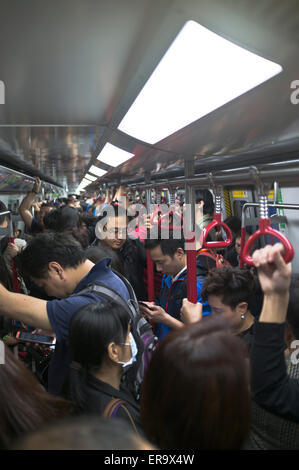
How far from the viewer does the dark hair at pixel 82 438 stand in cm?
53

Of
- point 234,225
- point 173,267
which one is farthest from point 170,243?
point 234,225

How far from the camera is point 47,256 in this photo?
86.5 inches

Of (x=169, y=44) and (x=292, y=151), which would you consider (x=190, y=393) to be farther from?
(x=292, y=151)

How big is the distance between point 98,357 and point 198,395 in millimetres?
812

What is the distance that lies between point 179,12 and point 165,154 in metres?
1.92

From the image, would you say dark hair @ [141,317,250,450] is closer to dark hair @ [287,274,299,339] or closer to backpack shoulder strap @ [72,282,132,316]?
dark hair @ [287,274,299,339]

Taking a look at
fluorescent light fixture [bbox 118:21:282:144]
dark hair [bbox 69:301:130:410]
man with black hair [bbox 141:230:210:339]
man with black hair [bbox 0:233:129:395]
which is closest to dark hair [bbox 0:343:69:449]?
dark hair [bbox 69:301:130:410]

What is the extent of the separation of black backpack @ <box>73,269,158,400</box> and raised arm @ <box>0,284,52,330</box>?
0.73ft

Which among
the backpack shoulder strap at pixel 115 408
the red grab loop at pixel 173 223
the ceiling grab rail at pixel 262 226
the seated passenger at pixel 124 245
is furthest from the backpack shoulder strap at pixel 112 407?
the seated passenger at pixel 124 245

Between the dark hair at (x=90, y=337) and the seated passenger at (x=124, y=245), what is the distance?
183cm

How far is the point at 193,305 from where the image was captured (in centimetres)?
181

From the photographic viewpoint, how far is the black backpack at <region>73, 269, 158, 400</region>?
5.81 ft

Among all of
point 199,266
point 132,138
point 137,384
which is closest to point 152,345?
point 137,384

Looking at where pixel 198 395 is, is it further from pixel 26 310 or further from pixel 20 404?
pixel 26 310
